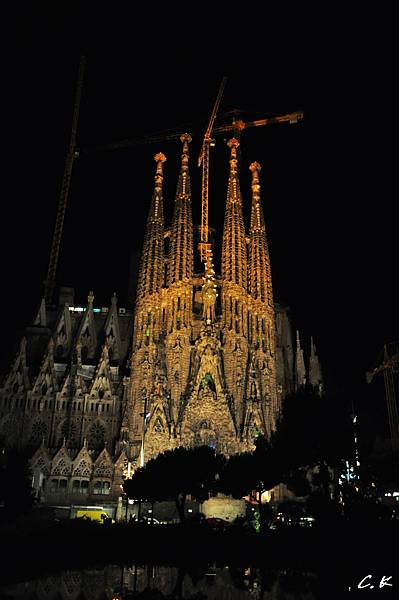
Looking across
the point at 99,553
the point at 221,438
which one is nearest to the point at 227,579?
the point at 99,553

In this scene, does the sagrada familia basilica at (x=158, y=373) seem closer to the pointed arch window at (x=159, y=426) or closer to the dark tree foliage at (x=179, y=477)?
the pointed arch window at (x=159, y=426)

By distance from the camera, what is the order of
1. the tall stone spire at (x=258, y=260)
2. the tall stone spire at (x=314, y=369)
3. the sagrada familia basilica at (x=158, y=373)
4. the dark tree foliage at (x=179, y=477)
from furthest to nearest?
1. the tall stone spire at (x=314, y=369)
2. the tall stone spire at (x=258, y=260)
3. the sagrada familia basilica at (x=158, y=373)
4. the dark tree foliage at (x=179, y=477)

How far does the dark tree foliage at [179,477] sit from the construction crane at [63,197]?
61174 mm

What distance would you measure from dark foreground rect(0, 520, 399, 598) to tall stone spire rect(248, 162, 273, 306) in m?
48.6

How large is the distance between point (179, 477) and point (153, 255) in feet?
145

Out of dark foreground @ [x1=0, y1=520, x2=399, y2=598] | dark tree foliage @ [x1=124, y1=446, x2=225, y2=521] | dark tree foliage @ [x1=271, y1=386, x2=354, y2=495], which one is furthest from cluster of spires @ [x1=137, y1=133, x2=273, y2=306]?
dark foreground @ [x1=0, y1=520, x2=399, y2=598]

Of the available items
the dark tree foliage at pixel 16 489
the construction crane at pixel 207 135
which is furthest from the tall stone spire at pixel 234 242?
the dark tree foliage at pixel 16 489

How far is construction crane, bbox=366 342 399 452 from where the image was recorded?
78750mm

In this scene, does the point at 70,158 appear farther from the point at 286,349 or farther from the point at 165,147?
the point at 286,349

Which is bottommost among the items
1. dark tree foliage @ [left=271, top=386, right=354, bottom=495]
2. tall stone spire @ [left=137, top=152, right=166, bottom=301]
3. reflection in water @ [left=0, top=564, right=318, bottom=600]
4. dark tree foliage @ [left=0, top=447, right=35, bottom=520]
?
reflection in water @ [left=0, top=564, right=318, bottom=600]

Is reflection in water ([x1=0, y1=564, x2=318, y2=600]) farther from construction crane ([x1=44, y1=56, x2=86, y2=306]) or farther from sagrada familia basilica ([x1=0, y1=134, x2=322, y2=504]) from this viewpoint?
construction crane ([x1=44, y1=56, x2=86, y2=306])

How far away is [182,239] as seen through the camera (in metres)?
79.8

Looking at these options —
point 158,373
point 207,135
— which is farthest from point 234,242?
point 207,135

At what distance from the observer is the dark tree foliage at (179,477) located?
4031 cm
